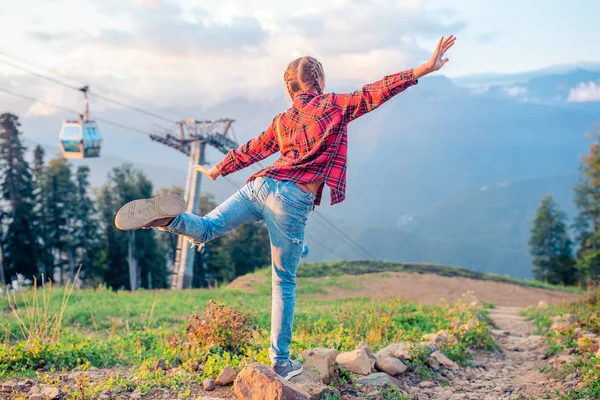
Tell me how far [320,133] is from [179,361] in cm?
278

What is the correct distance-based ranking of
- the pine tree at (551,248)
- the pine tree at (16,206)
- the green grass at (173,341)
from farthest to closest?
the pine tree at (551,248) < the pine tree at (16,206) < the green grass at (173,341)

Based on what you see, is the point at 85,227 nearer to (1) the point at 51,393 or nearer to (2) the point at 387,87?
(1) the point at 51,393

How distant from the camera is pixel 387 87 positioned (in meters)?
3.54

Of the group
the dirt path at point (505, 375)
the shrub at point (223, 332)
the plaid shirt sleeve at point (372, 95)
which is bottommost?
the dirt path at point (505, 375)

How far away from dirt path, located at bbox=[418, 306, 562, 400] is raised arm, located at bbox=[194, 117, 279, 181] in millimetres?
2671

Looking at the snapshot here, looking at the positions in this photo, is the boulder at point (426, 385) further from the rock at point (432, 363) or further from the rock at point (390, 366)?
the rock at point (432, 363)

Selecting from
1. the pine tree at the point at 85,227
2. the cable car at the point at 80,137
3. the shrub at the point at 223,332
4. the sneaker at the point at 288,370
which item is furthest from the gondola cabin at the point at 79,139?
the sneaker at the point at 288,370

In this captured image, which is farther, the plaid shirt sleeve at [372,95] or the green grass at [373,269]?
the green grass at [373,269]

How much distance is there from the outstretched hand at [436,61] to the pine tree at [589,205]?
35.6 metres

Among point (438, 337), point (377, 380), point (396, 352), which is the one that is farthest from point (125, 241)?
point (377, 380)

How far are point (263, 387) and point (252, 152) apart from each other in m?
1.72

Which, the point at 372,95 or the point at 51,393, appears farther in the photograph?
the point at 51,393

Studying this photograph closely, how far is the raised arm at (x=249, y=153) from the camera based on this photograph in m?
4.06

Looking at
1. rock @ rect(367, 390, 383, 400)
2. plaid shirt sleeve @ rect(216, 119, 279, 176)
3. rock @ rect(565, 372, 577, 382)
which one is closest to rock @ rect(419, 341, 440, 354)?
rock @ rect(565, 372, 577, 382)
